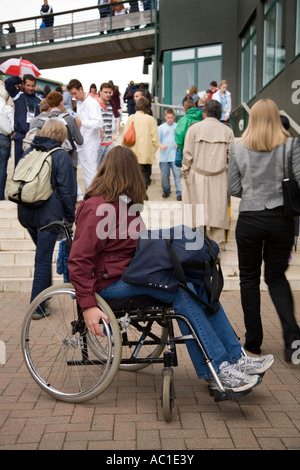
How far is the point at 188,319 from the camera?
3221 millimetres

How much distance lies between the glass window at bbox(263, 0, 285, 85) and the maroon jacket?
10.5 m

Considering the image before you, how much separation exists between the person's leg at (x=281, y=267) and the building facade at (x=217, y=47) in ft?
34.9

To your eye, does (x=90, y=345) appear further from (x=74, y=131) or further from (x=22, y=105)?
(x=22, y=105)

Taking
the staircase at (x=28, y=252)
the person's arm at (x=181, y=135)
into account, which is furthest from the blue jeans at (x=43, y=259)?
the person's arm at (x=181, y=135)

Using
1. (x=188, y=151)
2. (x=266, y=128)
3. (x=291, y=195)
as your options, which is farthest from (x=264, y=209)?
(x=188, y=151)

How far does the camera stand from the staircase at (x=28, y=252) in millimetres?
6773

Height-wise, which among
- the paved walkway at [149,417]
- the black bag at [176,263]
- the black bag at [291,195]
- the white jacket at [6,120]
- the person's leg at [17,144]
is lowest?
the paved walkway at [149,417]

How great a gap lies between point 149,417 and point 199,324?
62 cm

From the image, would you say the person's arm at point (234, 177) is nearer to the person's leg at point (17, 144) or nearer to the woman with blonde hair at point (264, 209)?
the woman with blonde hair at point (264, 209)

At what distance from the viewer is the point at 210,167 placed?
6.93 m

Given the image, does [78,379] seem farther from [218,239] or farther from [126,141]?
[126,141]

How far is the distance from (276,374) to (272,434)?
1.01 meters

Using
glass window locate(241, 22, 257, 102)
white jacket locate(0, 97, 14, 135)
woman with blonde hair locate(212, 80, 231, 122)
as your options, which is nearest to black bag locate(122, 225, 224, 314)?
white jacket locate(0, 97, 14, 135)
